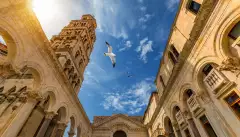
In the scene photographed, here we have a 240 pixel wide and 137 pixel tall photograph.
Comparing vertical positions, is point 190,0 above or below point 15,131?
above

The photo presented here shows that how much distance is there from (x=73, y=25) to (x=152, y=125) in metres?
22.6

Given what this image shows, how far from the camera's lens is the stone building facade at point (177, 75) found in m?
5.96

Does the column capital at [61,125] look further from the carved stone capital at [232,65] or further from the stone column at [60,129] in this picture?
the carved stone capital at [232,65]

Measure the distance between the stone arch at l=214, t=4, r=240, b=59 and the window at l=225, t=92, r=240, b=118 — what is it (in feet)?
6.35

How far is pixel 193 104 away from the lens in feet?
27.7

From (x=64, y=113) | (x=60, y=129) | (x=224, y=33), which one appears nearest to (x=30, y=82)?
(x=64, y=113)

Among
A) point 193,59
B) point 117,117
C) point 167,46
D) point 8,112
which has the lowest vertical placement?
point 8,112

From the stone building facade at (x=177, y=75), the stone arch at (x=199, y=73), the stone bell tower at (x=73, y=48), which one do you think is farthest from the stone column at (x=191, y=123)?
the stone bell tower at (x=73, y=48)

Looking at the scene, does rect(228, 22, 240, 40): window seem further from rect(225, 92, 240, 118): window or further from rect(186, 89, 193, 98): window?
rect(186, 89, 193, 98): window

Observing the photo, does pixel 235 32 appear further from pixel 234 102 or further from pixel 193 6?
pixel 193 6

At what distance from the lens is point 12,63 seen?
6559mm

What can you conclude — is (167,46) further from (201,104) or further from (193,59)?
(201,104)

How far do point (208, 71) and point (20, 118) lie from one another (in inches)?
470

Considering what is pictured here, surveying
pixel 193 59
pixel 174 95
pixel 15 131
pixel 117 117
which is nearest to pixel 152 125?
pixel 117 117
